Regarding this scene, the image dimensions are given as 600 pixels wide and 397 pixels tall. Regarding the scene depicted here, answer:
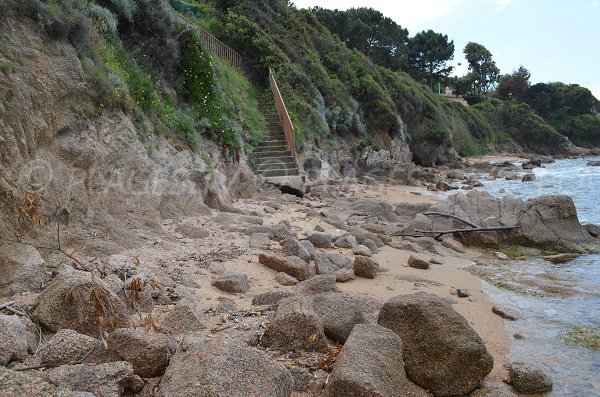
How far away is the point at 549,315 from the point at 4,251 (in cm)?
572

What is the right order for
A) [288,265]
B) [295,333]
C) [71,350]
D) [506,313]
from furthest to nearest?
[288,265] < [506,313] < [295,333] < [71,350]

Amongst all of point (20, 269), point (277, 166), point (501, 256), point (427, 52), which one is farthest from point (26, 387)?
point (427, 52)

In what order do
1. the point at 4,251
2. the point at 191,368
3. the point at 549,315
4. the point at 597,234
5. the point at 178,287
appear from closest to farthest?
the point at 191,368 → the point at 4,251 → the point at 178,287 → the point at 549,315 → the point at 597,234

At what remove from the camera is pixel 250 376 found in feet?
8.24

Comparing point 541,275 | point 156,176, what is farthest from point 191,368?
point 541,275

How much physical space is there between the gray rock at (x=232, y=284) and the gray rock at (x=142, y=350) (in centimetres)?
200

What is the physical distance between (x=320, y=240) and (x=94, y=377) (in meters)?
5.68

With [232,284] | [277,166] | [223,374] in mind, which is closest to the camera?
[223,374]

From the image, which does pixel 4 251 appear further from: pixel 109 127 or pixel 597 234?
pixel 597 234

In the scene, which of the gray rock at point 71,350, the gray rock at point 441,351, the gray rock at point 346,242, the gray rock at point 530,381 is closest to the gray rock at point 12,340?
the gray rock at point 71,350

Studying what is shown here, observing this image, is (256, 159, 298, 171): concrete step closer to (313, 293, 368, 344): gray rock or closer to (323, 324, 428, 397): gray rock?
(313, 293, 368, 344): gray rock

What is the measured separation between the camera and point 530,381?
3541 mm

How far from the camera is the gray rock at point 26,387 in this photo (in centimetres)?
204

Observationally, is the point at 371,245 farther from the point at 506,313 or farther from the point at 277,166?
the point at 277,166
